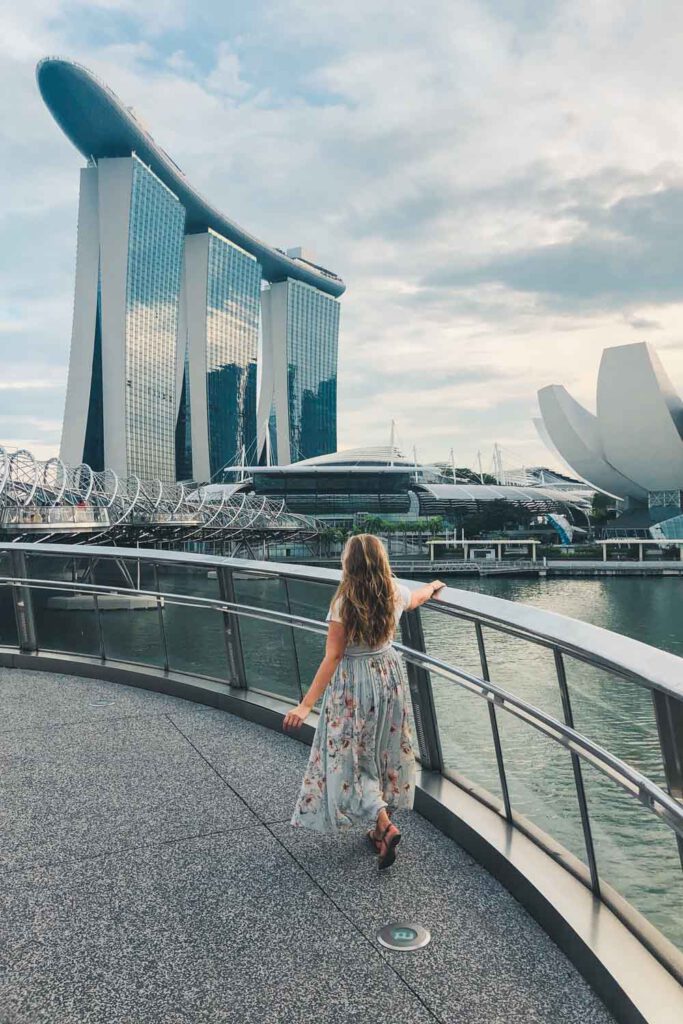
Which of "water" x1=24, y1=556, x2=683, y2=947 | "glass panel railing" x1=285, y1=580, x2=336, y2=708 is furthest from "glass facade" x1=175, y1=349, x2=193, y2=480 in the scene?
"glass panel railing" x1=285, y1=580, x2=336, y2=708

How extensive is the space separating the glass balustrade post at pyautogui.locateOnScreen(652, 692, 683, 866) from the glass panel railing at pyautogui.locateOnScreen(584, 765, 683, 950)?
15 cm

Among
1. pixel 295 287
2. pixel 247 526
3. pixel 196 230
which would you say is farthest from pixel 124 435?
pixel 295 287

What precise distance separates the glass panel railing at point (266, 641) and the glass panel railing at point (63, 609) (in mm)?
2097

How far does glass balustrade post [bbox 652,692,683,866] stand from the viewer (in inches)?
85.9

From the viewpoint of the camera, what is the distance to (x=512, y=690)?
345cm

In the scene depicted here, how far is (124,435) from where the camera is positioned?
99.9 m

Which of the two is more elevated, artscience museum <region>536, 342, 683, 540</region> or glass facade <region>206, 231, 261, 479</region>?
glass facade <region>206, 231, 261, 479</region>

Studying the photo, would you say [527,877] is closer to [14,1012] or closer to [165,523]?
[14,1012]

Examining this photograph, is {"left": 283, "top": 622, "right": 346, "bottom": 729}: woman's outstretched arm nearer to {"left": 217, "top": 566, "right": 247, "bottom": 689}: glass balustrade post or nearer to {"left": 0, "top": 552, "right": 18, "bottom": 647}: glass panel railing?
{"left": 217, "top": 566, "right": 247, "bottom": 689}: glass balustrade post

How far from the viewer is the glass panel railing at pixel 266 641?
5.53m

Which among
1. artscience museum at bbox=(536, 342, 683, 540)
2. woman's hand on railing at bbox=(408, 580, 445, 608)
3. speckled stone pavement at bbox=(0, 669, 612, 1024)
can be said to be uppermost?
artscience museum at bbox=(536, 342, 683, 540)

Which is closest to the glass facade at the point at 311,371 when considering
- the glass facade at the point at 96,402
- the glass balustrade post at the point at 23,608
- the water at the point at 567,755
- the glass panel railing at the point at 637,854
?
the glass facade at the point at 96,402

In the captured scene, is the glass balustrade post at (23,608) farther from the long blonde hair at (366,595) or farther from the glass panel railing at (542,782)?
the glass panel railing at (542,782)

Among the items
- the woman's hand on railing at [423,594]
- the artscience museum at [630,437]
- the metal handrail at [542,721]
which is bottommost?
the metal handrail at [542,721]
